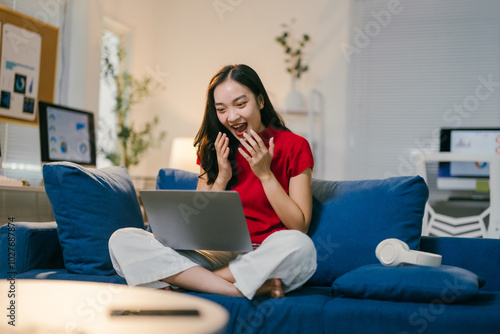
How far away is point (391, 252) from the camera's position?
5.14 feet

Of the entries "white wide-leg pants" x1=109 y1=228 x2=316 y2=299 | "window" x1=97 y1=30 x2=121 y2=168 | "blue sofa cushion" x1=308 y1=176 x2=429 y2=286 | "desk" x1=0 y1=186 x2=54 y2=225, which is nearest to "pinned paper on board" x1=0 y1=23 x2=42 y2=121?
"desk" x1=0 y1=186 x2=54 y2=225

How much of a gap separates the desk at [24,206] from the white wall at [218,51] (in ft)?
5.19

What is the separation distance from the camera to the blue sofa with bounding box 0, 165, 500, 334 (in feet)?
4.52

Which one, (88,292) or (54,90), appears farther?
(54,90)

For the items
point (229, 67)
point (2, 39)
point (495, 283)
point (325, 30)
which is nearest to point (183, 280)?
point (229, 67)

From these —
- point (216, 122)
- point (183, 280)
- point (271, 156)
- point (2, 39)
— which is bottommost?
point (183, 280)

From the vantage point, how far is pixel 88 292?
1012 millimetres

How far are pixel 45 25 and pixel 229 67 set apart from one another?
6.53ft

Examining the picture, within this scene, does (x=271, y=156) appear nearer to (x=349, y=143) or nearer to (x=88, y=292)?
(x=88, y=292)

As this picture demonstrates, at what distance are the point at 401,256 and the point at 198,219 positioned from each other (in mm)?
592

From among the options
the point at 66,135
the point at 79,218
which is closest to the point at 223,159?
the point at 79,218

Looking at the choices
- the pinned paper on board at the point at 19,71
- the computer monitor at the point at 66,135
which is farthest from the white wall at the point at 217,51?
the computer monitor at the point at 66,135

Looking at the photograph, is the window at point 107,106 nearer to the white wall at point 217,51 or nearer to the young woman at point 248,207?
the white wall at point 217,51

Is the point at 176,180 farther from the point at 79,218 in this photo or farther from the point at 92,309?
the point at 92,309
